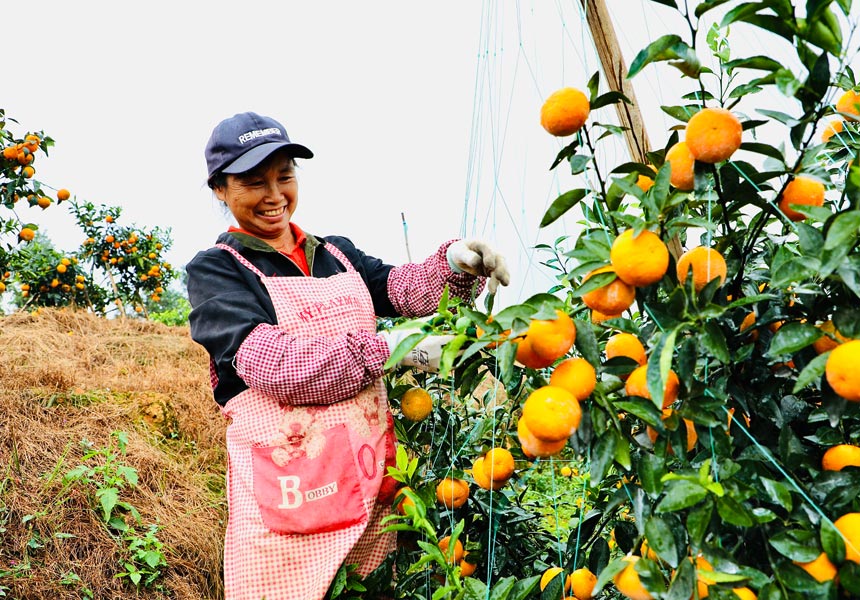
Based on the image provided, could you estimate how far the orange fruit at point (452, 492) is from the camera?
1.46 metres

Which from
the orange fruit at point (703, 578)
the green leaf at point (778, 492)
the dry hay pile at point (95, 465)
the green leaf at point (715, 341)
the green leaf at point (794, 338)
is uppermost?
the green leaf at point (715, 341)

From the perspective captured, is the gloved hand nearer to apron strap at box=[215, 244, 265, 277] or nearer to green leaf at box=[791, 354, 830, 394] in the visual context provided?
apron strap at box=[215, 244, 265, 277]

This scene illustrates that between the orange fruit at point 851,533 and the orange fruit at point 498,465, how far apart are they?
61 centimetres

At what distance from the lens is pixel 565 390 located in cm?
95

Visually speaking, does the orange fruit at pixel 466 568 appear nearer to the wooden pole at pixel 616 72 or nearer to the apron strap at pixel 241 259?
the apron strap at pixel 241 259

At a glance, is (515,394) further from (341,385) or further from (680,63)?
(680,63)

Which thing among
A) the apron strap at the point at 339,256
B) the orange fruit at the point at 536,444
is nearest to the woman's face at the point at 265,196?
the apron strap at the point at 339,256

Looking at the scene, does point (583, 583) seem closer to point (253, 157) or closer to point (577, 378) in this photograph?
point (577, 378)

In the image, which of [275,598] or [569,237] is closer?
[275,598]

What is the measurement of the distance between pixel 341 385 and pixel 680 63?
0.84 metres

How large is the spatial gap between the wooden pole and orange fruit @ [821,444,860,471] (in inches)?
23.5

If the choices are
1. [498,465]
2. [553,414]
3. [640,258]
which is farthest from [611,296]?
[498,465]

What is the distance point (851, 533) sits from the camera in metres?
0.84

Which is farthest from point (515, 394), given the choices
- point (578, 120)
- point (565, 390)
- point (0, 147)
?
point (0, 147)
